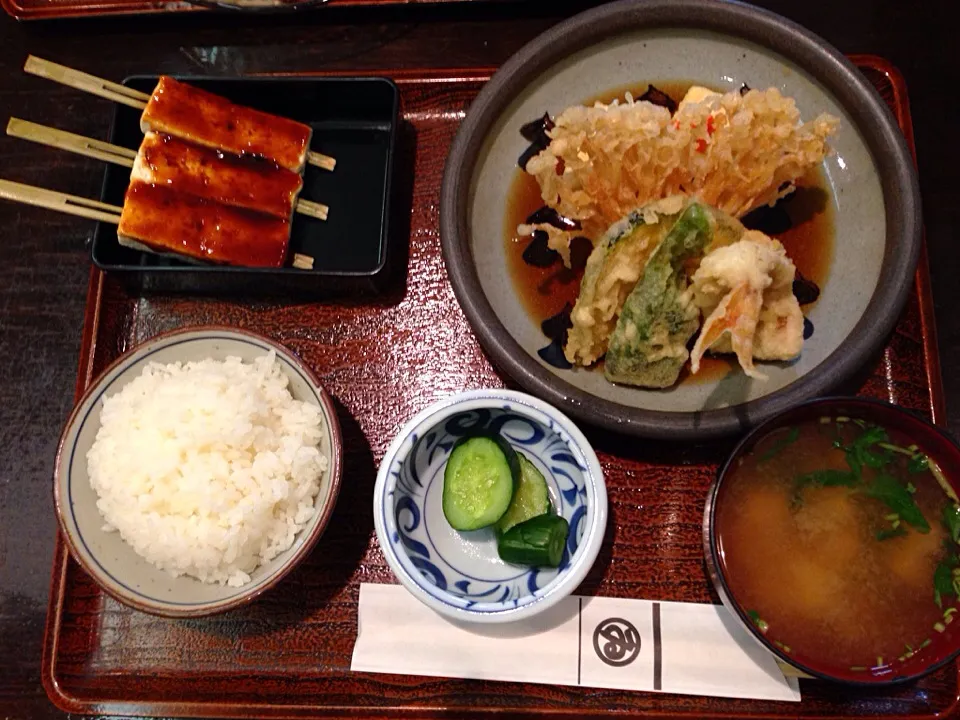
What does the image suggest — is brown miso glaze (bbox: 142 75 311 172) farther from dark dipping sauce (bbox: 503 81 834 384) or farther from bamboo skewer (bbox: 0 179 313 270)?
dark dipping sauce (bbox: 503 81 834 384)

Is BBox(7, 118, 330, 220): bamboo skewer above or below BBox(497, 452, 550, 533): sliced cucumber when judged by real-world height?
above

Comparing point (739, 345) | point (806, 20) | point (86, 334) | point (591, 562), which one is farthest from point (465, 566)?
point (806, 20)

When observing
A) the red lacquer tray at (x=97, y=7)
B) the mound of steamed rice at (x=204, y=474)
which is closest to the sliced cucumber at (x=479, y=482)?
the mound of steamed rice at (x=204, y=474)

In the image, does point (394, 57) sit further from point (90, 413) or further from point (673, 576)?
point (673, 576)

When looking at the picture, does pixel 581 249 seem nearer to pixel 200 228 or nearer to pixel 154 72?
pixel 200 228

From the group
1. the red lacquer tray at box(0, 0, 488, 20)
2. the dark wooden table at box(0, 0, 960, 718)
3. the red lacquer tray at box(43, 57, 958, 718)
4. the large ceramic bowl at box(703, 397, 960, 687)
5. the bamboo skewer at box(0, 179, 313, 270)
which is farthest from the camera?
the red lacquer tray at box(0, 0, 488, 20)

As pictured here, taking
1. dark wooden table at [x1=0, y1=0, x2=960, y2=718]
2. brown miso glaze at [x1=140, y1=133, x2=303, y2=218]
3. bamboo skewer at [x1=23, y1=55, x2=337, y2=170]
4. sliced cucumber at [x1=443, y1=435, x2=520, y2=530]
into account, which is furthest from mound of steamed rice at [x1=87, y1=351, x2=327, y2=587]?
bamboo skewer at [x1=23, y1=55, x2=337, y2=170]
